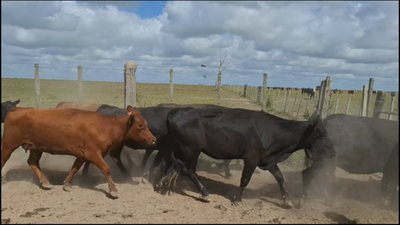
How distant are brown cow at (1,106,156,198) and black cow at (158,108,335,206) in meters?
0.65

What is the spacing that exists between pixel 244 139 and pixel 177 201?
4.51 feet

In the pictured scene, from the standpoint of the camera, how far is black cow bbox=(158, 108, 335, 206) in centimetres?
543

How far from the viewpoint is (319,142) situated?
535 centimetres

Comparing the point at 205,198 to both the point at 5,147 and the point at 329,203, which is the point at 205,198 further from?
the point at 5,147

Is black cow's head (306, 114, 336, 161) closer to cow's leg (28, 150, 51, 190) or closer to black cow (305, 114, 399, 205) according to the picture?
black cow (305, 114, 399, 205)

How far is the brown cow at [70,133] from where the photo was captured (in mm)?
5277

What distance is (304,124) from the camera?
5520mm

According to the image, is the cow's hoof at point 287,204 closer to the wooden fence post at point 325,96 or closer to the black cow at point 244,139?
the black cow at point 244,139

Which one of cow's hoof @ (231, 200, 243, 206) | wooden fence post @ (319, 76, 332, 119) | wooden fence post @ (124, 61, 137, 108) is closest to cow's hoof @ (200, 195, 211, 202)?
cow's hoof @ (231, 200, 243, 206)

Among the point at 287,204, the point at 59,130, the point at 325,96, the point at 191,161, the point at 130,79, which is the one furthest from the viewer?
the point at 130,79

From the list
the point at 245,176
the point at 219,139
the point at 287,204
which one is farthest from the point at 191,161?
the point at 287,204

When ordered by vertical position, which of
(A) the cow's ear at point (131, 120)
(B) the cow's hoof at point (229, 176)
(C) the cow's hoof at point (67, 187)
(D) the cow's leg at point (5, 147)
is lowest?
(B) the cow's hoof at point (229, 176)

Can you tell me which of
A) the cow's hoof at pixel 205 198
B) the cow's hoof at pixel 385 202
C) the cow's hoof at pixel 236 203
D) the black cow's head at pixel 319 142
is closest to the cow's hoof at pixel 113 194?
the cow's hoof at pixel 205 198

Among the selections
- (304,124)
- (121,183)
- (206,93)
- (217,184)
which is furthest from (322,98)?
(206,93)
